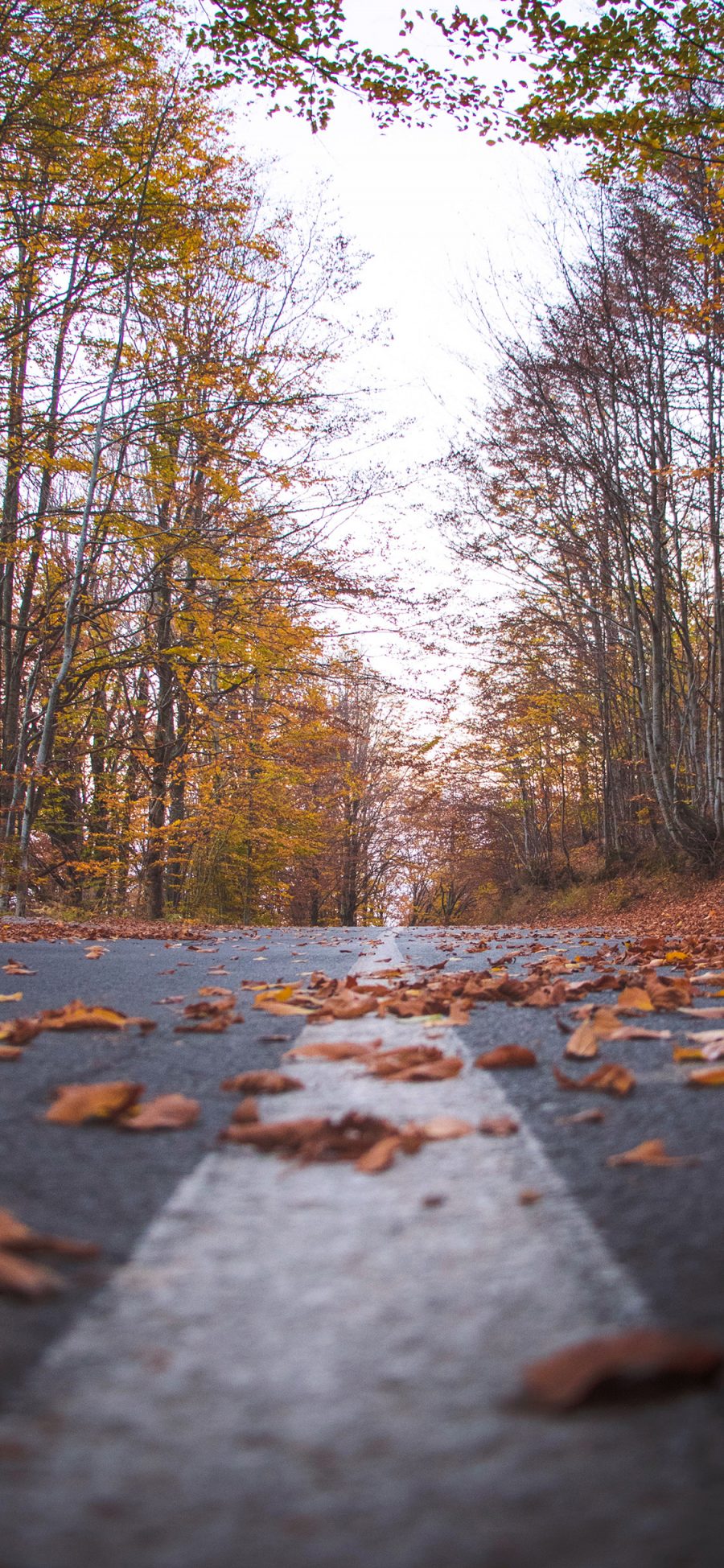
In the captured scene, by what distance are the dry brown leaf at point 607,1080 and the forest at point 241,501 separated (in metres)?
6.58

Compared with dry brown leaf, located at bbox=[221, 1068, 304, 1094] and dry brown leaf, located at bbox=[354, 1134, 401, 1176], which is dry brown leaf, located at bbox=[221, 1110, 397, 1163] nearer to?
dry brown leaf, located at bbox=[354, 1134, 401, 1176]

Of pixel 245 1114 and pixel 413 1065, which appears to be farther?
pixel 413 1065

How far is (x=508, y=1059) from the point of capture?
1.53 metres

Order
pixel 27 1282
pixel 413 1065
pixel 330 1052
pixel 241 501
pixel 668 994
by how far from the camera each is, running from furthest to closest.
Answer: pixel 241 501, pixel 668 994, pixel 330 1052, pixel 413 1065, pixel 27 1282

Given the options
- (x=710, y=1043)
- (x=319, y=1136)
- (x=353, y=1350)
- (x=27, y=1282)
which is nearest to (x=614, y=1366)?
(x=353, y=1350)

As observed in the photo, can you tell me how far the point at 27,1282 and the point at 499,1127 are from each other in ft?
2.04

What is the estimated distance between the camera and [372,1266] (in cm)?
75

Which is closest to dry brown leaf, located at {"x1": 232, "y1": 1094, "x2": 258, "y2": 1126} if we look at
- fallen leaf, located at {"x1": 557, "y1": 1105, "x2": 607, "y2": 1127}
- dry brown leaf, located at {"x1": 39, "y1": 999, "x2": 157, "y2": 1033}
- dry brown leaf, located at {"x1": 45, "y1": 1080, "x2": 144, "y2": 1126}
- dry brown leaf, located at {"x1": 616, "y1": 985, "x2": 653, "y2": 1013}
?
dry brown leaf, located at {"x1": 45, "y1": 1080, "x2": 144, "y2": 1126}

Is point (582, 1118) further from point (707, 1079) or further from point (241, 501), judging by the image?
point (241, 501)

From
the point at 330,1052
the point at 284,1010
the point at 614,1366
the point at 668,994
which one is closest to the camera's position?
the point at 614,1366

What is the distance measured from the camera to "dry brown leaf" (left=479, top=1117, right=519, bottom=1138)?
112cm

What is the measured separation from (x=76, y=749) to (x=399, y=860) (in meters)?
12.0

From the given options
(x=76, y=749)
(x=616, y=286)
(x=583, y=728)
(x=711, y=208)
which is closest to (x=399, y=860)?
(x=583, y=728)

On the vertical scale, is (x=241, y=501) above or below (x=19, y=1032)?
above
